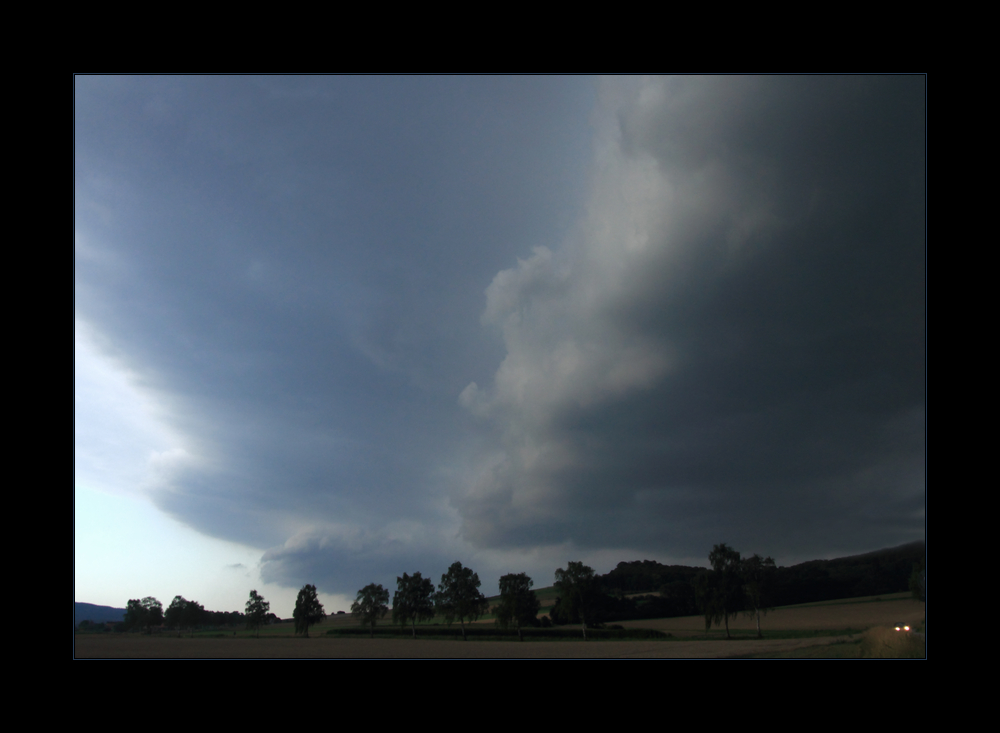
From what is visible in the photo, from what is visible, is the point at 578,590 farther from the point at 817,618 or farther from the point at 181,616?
the point at 181,616

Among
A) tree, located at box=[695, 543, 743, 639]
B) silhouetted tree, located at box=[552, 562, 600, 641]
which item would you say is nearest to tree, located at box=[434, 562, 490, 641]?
silhouetted tree, located at box=[552, 562, 600, 641]

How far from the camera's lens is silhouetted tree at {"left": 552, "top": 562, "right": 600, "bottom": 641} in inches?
2736

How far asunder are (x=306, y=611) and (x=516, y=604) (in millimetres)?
35655

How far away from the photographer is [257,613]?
8550 cm

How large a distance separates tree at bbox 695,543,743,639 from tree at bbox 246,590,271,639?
74749 millimetres

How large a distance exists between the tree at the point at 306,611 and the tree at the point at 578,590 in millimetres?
41191

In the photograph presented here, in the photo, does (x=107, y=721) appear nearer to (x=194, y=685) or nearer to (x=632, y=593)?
(x=194, y=685)

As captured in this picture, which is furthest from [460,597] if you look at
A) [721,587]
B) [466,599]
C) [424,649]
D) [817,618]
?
[817,618]

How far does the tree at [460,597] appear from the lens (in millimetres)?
75375

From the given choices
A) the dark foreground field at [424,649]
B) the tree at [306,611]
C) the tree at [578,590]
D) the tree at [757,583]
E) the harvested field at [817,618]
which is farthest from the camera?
the tree at [306,611]

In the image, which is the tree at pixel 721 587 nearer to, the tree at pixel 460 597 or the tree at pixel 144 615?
the tree at pixel 460 597

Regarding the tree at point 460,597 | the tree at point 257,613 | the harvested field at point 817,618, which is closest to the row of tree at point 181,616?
the tree at point 257,613

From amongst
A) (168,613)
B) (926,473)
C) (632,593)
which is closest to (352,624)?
(168,613)

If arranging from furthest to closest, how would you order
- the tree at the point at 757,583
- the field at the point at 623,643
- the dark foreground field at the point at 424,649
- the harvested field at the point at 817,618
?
the tree at the point at 757,583
the harvested field at the point at 817,618
the field at the point at 623,643
the dark foreground field at the point at 424,649
